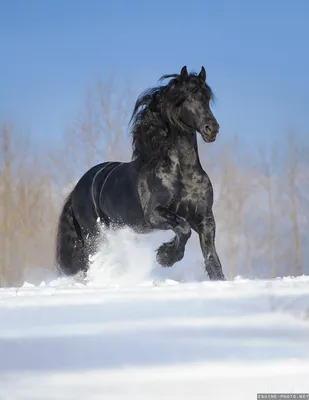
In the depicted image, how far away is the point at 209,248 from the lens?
689 cm

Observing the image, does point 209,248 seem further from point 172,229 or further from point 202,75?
point 202,75

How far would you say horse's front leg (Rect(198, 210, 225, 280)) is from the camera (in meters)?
6.76

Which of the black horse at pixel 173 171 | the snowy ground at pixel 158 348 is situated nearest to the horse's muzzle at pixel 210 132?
the black horse at pixel 173 171

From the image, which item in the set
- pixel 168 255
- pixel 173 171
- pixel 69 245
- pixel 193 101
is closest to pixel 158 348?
pixel 168 255

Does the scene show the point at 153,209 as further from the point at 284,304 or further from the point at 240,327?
the point at 240,327

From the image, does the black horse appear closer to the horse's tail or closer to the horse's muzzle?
the horse's muzzle

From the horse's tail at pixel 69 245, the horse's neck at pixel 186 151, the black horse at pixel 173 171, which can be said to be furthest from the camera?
the horse's tail at pixel 69 245

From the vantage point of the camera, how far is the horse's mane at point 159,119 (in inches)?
280

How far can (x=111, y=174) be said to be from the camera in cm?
832

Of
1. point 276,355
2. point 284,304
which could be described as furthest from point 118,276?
point 276,355

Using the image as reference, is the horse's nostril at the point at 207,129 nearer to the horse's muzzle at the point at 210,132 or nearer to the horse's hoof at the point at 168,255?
the horse's muzzle at the point at 210,132

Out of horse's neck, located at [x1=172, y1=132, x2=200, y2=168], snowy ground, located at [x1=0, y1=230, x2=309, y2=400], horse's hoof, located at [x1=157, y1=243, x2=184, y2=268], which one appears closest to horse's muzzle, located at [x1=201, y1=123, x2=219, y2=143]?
horse's neck, located at [x1=172, y1=132, x2=200, y2=168]

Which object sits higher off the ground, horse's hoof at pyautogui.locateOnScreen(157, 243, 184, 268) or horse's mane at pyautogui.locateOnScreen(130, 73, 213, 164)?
horse's mane at pyautogui.locateOnScreen(130, 73, 213, 164)

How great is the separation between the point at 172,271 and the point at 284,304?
5.87 meters
